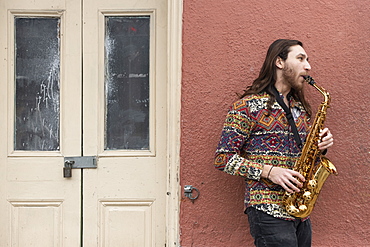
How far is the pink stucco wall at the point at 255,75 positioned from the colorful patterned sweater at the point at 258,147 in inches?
22.1

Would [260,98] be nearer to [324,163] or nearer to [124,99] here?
[324,163]

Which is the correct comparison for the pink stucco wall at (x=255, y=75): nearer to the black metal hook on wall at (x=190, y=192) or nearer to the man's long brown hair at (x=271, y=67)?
the black metal hook on wall at (x=190, y=192)

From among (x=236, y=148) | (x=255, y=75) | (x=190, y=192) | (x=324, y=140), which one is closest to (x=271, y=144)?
(x=236, y=148)

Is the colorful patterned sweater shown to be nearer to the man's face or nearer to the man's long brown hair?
the man's long brown hair

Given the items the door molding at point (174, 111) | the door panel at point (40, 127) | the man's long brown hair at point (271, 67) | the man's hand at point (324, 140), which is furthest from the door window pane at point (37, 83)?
the man's hand at point (324, 140)

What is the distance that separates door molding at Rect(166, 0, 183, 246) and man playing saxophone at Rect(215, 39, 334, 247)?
63 centimetres

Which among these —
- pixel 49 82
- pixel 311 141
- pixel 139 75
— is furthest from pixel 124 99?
pixel 311 141

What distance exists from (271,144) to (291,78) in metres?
0.48

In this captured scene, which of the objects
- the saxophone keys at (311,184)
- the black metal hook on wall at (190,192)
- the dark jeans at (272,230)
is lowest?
Answer: the dark jeans at (272,230)

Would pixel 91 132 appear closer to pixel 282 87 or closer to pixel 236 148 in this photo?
pixel 236 148

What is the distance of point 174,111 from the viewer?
13.8 feet

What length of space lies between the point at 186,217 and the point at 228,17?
1578mm

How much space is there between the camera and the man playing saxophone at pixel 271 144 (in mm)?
3525

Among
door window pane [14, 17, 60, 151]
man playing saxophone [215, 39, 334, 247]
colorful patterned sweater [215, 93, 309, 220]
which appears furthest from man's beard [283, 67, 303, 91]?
door window pane [14, 17, 60, 151]
